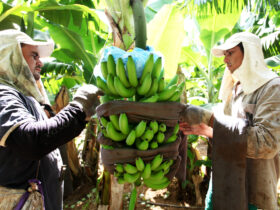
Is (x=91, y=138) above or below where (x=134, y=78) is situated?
below

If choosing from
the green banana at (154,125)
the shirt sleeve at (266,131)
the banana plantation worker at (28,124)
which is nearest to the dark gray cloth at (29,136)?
the banana plantation worker at (28,124)

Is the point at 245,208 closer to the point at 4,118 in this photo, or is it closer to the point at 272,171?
the point at 272,171

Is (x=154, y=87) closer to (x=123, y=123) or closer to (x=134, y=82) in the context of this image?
(x=134, y=82)

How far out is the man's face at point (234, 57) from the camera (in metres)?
1.61

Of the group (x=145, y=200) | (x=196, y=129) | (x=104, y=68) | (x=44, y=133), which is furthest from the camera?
(x=145, y=200)

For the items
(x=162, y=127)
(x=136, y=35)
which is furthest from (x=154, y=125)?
(x=136, y=35)

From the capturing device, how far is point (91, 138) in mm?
3619

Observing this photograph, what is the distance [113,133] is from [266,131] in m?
0.90

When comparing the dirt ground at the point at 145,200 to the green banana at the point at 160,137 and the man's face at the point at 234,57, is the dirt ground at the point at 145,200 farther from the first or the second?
the green banana at the point at 160,137

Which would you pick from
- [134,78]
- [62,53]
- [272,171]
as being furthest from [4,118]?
[62,53]

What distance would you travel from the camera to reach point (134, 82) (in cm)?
99

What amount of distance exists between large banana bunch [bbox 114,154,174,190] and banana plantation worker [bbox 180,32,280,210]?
1.36 feet

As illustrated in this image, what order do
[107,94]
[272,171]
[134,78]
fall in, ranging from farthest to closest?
[272,171], [107,94], [134,78]

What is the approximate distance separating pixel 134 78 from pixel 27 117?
0.62 m
